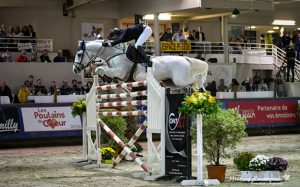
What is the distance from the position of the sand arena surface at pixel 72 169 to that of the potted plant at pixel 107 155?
381 mm

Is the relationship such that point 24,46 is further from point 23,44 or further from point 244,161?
point 244,161

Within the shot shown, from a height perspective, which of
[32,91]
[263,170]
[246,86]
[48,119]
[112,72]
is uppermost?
[112,72]

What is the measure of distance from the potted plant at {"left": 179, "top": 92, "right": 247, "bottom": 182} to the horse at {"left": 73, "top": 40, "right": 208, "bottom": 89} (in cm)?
357

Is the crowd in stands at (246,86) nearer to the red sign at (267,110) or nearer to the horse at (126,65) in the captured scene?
the red sign at (267,110)

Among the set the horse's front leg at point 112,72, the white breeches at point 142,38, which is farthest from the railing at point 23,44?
the white breeches at point 142,38

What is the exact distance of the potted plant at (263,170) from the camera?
12.3 meters

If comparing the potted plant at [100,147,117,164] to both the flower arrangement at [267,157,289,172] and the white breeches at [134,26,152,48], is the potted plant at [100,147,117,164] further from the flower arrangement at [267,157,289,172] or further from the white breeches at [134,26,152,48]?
the flower arrangement at [267,157,289,172]

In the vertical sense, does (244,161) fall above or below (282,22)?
below

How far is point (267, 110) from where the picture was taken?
27.7m

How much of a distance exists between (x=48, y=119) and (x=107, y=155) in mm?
7453

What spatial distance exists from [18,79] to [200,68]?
14411 millimetres

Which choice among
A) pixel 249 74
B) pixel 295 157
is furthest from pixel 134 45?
pixel 249 74

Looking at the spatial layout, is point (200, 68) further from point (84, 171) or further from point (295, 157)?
point (84, 171)

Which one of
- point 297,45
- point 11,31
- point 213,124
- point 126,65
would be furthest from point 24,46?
point 213,124
